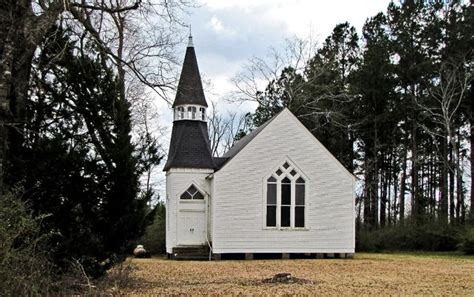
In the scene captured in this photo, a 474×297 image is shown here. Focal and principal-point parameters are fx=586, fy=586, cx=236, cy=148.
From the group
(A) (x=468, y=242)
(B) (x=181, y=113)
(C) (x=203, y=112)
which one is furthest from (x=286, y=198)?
(A) (x=468, y=242)

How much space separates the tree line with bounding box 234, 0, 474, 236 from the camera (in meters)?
35.5

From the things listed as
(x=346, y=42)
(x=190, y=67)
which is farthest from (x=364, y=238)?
(x=346, y=42)

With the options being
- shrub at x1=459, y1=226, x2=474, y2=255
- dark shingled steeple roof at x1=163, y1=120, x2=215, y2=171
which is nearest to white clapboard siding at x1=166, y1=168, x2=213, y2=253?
dark shingled steeple roof at x1=163, y1=120, x2=215, y2=171

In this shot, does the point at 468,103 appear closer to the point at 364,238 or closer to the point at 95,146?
the point at 364,238

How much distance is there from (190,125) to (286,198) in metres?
5.56

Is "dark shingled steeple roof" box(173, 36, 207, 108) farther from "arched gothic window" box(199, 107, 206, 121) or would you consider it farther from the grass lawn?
the grass lawn

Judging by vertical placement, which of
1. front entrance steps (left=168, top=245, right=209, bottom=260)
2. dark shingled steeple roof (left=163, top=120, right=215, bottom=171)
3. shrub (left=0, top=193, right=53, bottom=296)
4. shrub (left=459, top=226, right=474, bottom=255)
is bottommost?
front entrance steps (left=168, top=245, right=209, bottom=260)

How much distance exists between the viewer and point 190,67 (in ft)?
90.3

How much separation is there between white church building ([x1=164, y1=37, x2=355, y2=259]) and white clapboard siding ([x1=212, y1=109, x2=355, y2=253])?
0.14 ft

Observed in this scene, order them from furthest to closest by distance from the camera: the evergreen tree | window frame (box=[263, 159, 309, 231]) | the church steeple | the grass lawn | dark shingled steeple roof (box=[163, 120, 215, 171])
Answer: the church steeple
dark shingled steeple roof (box=[163, 120, 215, 171])
window frame (box=[263, 159, 309, 231])
the grass lawn
the evergreen tree

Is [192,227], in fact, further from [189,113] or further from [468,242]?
[468,242]

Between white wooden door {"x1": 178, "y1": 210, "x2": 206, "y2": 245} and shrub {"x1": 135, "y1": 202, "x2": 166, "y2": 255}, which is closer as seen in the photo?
white wooden door {"x1": 178, "y1": 210, "x2": 206, "y2": 245}

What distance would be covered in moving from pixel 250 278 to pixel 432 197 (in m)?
31.5

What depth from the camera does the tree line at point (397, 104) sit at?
3553 centimetres
